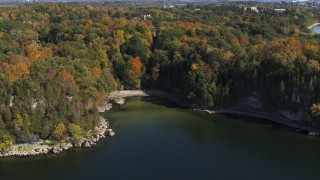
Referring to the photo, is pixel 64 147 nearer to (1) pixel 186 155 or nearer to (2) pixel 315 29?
(1) pixel 186 155

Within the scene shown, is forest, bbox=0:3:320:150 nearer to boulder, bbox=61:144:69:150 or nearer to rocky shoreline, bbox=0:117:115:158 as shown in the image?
rocky shoreline, bbox=0:117:115:158

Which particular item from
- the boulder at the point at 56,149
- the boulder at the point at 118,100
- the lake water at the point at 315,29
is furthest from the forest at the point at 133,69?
the lake water at the point at 315,29

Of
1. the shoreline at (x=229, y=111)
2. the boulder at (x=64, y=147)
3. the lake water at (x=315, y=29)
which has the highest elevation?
the lake water at (x=315, y=29)

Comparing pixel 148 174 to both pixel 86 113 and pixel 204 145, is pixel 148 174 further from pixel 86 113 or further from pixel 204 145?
pixel 86 113

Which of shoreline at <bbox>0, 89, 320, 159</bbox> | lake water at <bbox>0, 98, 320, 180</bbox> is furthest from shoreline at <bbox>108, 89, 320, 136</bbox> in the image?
lake water at <bbox>0, 98, 320, 180</bbox>

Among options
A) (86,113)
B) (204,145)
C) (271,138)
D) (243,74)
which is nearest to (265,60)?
(243,74)

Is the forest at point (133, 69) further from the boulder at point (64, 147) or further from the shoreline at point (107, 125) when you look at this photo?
the boulder at point (64, 147)
